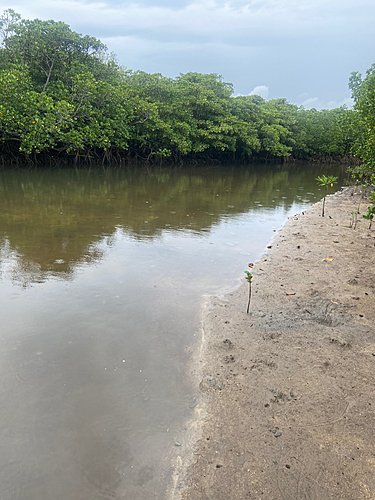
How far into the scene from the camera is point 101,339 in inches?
146

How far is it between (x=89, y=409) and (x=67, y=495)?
680mm

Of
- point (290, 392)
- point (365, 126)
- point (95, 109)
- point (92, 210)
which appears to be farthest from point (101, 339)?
point (95, 109)

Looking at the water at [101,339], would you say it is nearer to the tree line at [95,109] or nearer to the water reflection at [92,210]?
the water reflection at [92,210]

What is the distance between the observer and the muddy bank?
87.7 inches

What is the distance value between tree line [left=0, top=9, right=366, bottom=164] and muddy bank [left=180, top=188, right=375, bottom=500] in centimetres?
689

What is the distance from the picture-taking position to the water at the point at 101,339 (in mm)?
2320

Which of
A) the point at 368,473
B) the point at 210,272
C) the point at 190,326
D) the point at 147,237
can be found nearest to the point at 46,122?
the point at 147,237

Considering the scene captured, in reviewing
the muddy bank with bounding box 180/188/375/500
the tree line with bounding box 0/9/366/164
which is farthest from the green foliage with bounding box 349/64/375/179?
the muddy bank with bounding box 180/188/375/500

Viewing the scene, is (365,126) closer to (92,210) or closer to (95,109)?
(92,210)

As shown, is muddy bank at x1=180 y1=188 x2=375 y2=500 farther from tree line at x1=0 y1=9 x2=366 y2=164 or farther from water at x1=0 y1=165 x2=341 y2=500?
tree line at x1=0 y1=9 x2=366 y2=164

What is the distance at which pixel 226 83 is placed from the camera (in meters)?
33.2

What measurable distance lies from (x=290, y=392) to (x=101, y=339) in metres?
1.87

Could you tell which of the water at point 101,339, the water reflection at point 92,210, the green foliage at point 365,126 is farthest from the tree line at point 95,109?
the water at point 101,339

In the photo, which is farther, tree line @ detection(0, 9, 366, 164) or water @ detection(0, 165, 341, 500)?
tree line @ detection(0, 9, 366, 164)
